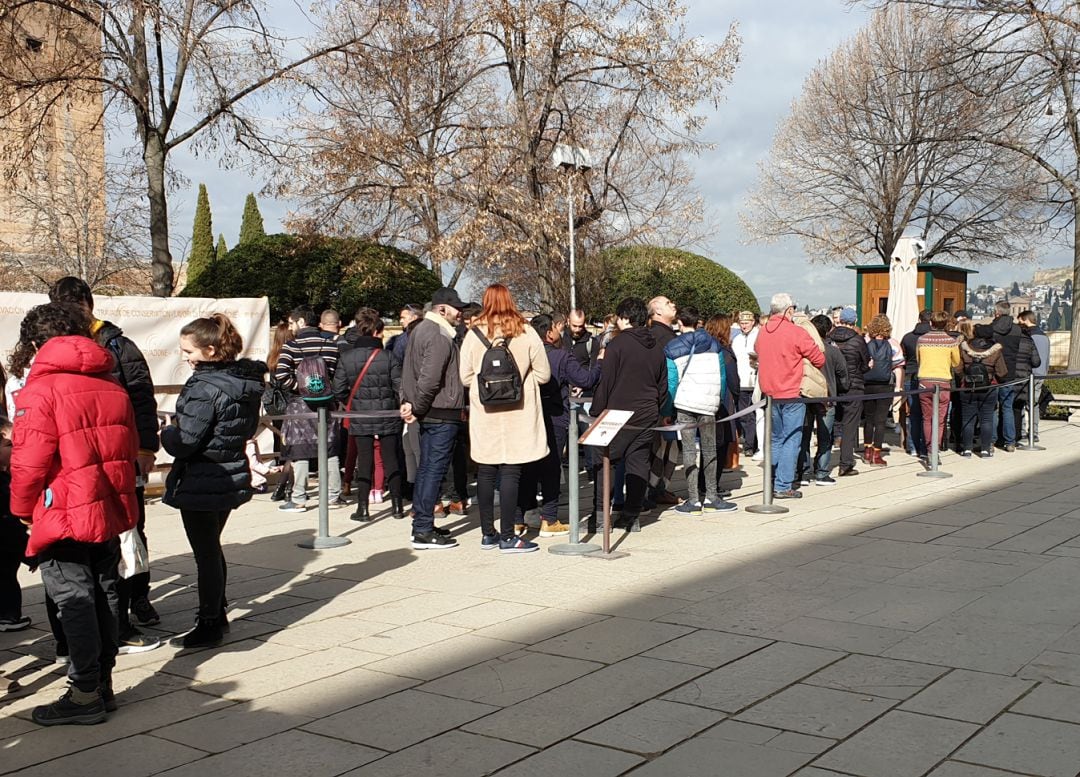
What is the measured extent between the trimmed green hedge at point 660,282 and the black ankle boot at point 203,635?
22229 millimetres

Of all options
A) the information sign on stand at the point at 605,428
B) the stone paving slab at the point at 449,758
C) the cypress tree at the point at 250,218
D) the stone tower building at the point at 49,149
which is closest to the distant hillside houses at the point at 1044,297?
the cypress tree at the point at 250,218

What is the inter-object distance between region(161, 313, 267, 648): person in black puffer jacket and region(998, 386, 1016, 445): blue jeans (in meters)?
11.6

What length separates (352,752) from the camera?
437 cm

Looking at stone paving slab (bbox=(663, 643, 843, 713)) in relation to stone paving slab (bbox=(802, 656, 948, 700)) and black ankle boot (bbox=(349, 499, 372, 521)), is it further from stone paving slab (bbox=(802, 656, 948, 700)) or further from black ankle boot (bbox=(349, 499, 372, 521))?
black ankle boot (bbox=(349, 499, 372, 521))

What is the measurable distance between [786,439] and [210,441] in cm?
642

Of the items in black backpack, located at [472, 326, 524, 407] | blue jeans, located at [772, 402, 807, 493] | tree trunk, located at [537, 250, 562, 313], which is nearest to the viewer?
black backpack, located at [472, 326, 524, 407]

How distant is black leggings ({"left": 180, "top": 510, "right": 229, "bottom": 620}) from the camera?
5.84 metres

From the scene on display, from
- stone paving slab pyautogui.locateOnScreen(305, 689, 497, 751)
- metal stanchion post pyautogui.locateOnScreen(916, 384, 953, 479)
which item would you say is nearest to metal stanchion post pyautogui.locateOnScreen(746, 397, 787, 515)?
metal stanchion post pyautogui.locateOnScreen(916, 384, 953, 479)

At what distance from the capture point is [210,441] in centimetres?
576

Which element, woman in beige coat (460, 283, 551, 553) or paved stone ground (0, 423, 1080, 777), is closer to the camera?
paved stone ground (0, 423, 1080, 777)

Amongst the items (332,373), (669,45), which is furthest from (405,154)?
(332,373)

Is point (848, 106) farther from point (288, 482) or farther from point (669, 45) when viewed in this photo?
point (288, 482)

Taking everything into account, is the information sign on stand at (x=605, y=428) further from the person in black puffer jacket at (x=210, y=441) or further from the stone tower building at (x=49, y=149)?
the stone tower building at (x=49, y=149)

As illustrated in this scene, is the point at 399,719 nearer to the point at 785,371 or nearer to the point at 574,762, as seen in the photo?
the point at 574,762
